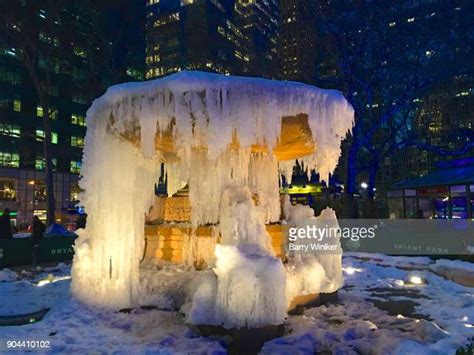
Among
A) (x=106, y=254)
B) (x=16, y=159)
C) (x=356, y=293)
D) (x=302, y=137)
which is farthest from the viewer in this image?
(x=16, y=159)

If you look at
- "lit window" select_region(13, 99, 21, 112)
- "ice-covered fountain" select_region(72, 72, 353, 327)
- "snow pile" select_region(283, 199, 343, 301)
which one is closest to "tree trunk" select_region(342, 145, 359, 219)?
"snow pile" select_region(283, 199, 343, 301)

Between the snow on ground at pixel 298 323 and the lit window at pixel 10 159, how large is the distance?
39.7m

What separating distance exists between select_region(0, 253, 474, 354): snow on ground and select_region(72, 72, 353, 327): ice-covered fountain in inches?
17.9

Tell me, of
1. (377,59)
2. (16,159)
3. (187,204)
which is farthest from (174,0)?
(187,204)

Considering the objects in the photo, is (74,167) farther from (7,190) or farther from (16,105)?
(16,105)

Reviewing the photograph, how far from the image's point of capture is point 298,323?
677 centimetres

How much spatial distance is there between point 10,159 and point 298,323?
46986 mm

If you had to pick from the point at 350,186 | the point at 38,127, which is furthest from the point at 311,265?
the point at 38,127

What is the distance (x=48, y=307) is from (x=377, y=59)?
66.1 ft

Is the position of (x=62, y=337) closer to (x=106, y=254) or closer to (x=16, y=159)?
(x=106, y=254)

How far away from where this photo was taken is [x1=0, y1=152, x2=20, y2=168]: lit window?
44484 millimetres

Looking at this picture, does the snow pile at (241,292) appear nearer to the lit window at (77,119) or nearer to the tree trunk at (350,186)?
the tree trunk at (350,186)

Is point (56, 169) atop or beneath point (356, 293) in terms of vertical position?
atop

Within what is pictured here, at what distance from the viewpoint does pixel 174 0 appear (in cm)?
5225
